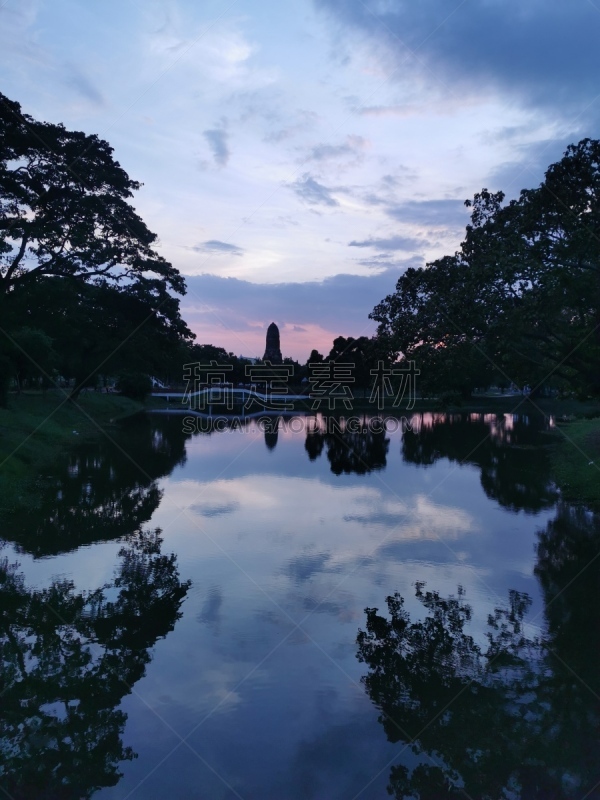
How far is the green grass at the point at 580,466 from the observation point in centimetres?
1733

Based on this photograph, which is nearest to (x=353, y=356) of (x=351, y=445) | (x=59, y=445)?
(x=351, y=445)

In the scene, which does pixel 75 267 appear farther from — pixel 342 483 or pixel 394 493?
pixel 394 493

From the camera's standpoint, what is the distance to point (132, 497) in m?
17.1

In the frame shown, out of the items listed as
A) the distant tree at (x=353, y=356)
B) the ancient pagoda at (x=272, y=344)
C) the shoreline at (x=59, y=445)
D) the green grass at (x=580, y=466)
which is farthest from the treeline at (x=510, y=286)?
the ancient pagoda at (x=272, y=344)

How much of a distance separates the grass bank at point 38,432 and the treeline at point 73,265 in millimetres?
2248

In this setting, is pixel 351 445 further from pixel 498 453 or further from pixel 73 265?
pixel 73 265

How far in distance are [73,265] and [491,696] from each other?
87.3ft

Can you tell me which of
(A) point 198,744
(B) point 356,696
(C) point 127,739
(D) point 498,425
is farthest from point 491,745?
(D) point 498,425

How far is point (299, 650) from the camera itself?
24.9 feet

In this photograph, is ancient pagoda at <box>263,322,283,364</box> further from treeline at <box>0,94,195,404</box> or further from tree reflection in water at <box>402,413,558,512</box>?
treeline at <box>0,94,195,404</box>

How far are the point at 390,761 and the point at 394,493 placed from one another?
509 inches

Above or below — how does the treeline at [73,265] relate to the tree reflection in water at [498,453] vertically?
above

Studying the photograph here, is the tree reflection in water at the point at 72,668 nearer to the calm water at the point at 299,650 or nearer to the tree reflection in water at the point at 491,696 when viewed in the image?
the calm water at the point at 299,650

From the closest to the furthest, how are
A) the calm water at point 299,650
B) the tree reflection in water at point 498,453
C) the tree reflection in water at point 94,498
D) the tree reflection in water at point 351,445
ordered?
the calm water at point 299,650 < the tree reflection in water at point 94,498 < the tree reflection in water at point 498,453 < the tree reflection in water at point 351,445
